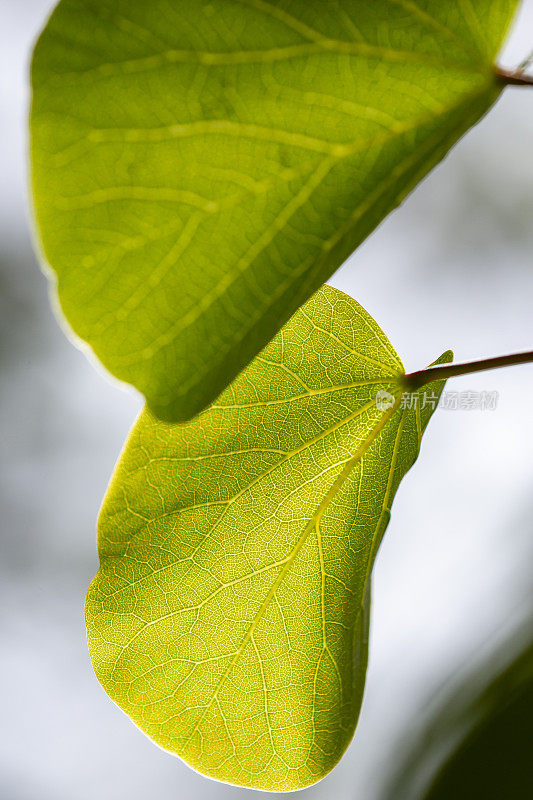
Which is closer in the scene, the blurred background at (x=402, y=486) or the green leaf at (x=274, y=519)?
the green leaf at (x=274, y=519)

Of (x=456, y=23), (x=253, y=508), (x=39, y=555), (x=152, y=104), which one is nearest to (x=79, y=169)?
(x=152, y=104)

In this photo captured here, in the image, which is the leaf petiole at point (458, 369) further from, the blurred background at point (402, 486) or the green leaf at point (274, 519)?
the blurred background at point (402, 486)

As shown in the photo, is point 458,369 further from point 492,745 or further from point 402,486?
point 402,486

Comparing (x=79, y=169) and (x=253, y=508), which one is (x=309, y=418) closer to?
(x=253, y=508)

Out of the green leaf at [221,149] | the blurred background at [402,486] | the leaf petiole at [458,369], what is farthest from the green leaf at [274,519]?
the blurred background at [402,486]

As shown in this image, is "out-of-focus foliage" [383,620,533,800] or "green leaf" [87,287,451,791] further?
"green leaf" [87,287,451,791]

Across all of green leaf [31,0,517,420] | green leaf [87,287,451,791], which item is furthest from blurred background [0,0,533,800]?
green leaf [31,0,517,420]

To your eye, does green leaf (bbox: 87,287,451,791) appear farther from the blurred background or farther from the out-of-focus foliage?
the blurred background
